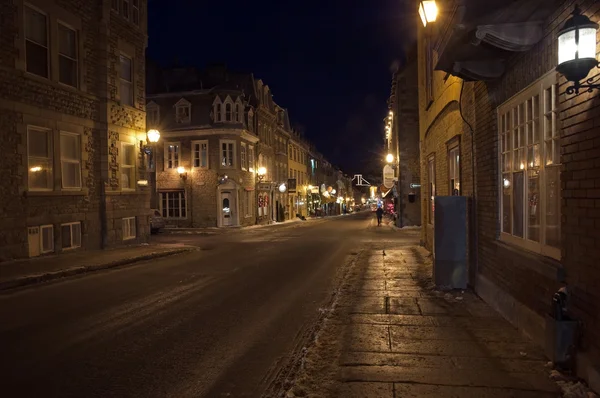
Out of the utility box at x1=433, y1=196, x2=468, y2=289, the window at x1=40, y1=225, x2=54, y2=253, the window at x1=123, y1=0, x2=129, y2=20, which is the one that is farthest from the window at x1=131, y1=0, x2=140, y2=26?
the utility box at x1=433, y1=196, x2=468, y2=289

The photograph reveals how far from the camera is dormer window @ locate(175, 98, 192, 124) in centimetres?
3772

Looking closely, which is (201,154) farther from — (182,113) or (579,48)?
(579,48)

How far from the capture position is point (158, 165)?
38.1 m

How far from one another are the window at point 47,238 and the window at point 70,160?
1.69m

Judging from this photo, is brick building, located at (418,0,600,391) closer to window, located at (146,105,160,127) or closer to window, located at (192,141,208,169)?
window, located at (192,141,208,169)

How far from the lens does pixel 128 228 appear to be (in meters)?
20.4

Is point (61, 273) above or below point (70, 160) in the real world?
below

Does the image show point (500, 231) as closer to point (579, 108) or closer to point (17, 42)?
point (579, 108)

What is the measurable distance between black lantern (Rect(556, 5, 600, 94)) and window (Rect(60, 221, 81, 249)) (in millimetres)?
15657

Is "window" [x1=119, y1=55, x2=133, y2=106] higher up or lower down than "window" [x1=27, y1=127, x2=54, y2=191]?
higher up

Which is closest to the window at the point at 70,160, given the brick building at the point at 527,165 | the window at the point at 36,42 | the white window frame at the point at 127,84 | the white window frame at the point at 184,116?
the window at the point at 36,42

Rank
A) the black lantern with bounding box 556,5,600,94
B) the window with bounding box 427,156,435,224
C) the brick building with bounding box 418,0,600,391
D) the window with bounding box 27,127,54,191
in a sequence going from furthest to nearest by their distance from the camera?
the window with bounding box 427,156,435,224 < the window with bounding box 27,127,54,191 < the brick building with bounding box 418,0,600,391 < the black lantern with bounding box 556,5,600,94

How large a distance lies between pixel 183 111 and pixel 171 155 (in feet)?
11.6

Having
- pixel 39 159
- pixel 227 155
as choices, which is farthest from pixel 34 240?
pixel 227 155
